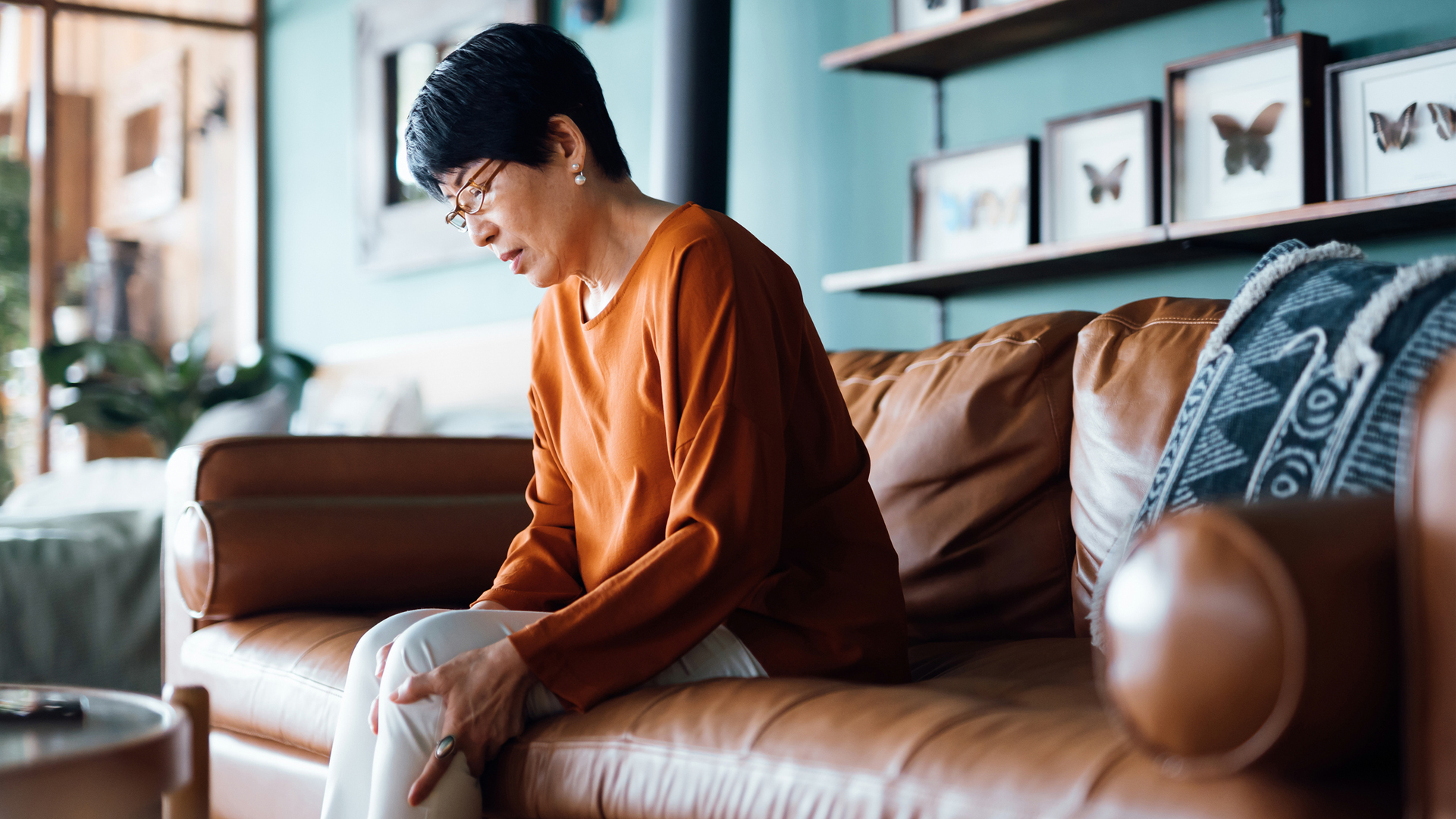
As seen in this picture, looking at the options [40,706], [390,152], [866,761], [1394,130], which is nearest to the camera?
[866,761]

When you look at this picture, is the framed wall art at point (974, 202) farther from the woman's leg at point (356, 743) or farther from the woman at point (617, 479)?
the woman's leg at point (356, 743)

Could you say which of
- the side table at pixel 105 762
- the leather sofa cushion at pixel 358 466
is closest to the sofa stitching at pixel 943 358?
the leather sofa cushion at pixel 358 466

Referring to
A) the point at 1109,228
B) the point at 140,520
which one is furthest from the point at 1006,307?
the point at 140,520

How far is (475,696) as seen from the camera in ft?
3.85

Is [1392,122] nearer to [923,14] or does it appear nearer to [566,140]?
[923,14]

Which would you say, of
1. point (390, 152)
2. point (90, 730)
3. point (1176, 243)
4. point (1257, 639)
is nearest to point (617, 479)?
point (90, 730)

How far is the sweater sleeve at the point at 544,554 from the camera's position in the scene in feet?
4.95

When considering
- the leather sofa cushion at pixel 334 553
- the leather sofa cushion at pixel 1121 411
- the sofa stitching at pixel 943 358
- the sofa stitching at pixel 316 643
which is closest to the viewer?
the leather sofa cushion at pixel 1121 411

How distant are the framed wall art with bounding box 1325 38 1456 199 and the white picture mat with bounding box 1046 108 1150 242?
0.32 metres

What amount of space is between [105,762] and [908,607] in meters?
1.07

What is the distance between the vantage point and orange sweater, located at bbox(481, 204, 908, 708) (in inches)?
47.9

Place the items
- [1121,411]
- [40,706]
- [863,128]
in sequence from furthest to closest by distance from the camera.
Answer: [863,128]
[1121,411]
[40,706]

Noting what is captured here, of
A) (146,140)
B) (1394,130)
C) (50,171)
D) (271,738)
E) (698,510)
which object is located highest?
(146,140)

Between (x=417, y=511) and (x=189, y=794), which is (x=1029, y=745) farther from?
(x=417, y=511)
